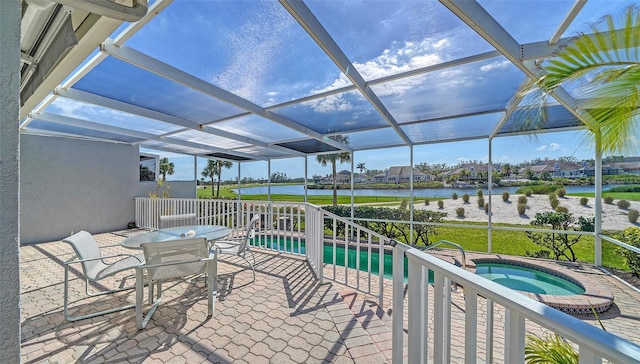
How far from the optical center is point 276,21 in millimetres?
3043

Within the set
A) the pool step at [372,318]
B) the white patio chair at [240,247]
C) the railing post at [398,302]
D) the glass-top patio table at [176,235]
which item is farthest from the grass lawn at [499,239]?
the glass-top patio table at [176,235]

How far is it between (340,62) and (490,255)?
6.78 metres

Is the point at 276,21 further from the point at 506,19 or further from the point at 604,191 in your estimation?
the point at 604,191

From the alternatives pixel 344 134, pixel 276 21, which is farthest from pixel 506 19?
pixel 344 134

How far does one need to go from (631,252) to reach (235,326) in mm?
7805

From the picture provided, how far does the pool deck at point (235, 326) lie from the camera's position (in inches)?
89.3

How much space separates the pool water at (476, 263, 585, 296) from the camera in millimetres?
5558

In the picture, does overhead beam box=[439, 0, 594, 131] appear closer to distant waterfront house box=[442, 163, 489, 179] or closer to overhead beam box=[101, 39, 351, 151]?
overhead beam box=[101, 39, 351, 151]

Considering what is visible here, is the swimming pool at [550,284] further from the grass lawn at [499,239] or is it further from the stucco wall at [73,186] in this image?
the stucco wall at [73,186]

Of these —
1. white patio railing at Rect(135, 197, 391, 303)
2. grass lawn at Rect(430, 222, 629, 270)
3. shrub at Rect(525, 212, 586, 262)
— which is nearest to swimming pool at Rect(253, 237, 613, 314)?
white patio railing at Rect(135, 197, 391, 303)

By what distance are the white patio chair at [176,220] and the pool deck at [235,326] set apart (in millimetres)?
1794

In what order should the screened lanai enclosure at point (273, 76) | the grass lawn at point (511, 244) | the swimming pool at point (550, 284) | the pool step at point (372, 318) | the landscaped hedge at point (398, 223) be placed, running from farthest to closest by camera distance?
1. the landscaped hedge at point (398, 223)
2. the grass lawn at point (511, 244)
3. the swimming pool at point (550, 284)
4. the pool step at point (372, 318)
5. the screened lanai enclosure at point (273, 76)

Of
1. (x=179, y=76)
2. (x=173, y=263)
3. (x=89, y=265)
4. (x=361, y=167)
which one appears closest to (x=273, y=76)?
(x=179, y=76)

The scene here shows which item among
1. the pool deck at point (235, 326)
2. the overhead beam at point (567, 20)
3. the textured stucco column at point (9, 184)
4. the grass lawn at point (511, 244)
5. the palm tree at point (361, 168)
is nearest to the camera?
the textured stucco column at point (9, 184)
